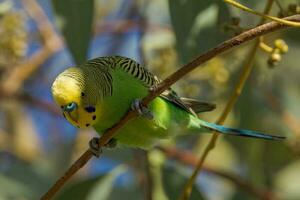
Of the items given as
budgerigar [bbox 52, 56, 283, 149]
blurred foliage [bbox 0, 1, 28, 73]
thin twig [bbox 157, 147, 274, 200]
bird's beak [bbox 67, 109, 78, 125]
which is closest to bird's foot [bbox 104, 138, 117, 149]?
budgerigar [bbox 52, 56, 283, 149]

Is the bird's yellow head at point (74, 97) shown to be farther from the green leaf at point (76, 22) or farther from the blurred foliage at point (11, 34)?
the blurred foliage at point (11, 34)

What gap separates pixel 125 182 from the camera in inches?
97.0

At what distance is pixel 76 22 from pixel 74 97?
63cm

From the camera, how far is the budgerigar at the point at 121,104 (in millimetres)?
1340

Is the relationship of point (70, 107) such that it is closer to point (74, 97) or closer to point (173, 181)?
point (74, 97)

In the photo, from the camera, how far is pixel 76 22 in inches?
75.3

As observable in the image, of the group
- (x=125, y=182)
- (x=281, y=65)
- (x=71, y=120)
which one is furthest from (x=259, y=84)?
(x=71, y=120)

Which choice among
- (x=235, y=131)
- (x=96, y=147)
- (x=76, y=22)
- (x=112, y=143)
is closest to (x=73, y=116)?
(x=96, y=147)

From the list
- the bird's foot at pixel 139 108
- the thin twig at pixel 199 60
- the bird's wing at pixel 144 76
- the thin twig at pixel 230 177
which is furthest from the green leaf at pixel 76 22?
the thin twig at pixel 230 177

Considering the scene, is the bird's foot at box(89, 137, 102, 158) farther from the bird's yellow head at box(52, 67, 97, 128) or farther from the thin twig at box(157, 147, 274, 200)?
the thin twig at box(157, 147, 274, 200)

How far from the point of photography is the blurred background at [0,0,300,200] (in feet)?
6.26

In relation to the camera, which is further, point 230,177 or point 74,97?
point 230,177

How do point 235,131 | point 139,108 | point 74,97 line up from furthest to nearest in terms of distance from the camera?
point 235,131 < point 139,108 < point 74,97

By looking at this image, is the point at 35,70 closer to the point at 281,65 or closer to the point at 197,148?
the point at 197,148
